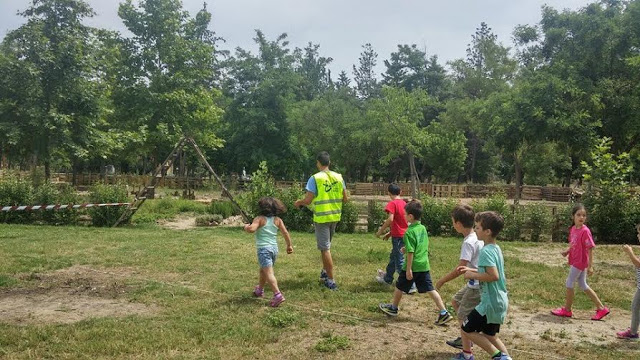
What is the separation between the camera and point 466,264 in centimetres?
535

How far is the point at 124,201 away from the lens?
17469mm

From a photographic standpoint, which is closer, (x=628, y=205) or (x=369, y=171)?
(x=628, y=205)

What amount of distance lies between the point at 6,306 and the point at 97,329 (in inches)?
77.0

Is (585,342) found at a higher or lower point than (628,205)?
lower

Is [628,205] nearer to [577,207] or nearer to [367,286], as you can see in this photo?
[577,207]

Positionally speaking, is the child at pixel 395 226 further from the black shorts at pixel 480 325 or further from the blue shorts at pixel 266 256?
the black shorts at pixel 480 325

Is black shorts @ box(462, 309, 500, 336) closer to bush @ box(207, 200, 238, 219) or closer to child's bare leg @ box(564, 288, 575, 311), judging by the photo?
child's bare leg @ box(564, 288, 575, 311)

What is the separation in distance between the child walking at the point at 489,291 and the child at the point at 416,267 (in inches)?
66.1

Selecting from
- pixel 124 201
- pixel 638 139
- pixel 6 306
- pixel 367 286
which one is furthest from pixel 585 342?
pixel 638 139

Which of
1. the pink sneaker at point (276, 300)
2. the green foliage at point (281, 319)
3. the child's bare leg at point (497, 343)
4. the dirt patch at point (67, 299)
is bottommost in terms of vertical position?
the dirt patch at point (67, 299)

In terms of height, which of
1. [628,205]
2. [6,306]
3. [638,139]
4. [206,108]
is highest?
[206,108]

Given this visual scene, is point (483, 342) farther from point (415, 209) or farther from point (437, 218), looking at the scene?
point (437, 218)

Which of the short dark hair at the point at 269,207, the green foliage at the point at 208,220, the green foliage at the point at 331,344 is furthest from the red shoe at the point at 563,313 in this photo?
the green foliage at the point at 208,220

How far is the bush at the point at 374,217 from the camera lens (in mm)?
17656
